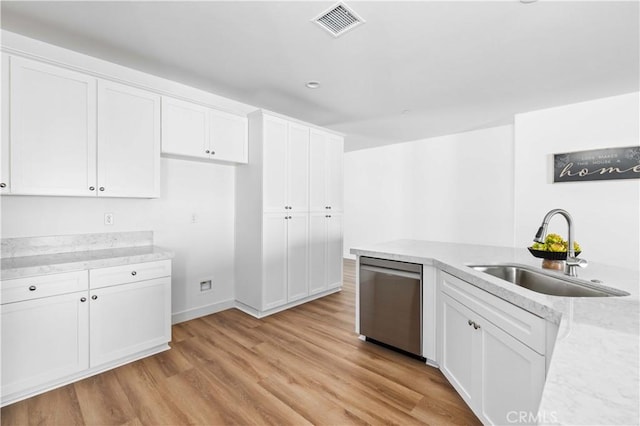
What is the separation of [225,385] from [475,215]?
4.64 m

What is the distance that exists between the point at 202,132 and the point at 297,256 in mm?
1808

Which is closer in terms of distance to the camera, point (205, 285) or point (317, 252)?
point (205, 285)

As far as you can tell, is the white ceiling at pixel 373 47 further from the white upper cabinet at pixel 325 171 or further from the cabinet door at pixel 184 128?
the white upper cabinet at pixel 325 171

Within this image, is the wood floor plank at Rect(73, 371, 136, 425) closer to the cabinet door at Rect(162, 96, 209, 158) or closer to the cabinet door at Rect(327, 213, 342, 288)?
the cabinet door at Rect(162, 96, 209, 158)

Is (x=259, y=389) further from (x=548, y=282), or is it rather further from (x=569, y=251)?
(x=569, y=251)

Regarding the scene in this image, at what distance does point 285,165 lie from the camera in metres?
3.53

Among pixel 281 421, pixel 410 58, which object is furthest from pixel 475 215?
pixel 281 421

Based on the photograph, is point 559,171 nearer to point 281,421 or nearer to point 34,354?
point 281,421

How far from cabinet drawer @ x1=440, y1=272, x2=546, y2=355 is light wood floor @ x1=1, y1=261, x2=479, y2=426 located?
711 millimetres

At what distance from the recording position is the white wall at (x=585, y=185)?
3.39 metres

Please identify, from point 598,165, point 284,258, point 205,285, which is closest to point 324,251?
point 284,258

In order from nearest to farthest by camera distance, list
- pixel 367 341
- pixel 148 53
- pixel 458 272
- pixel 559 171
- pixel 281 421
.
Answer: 1. pixel 281 421
2. pixel 458 272
3. pixel 148 53
4. pixel 367 341
5. pixel 559 171

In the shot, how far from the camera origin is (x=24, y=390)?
1.94m

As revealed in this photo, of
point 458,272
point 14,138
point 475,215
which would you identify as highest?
point 14,138
